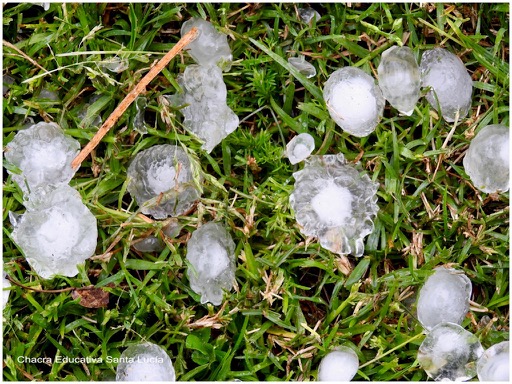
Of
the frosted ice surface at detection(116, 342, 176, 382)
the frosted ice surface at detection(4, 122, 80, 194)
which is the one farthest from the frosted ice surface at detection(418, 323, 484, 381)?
the frosted ice surface at detection(4, 122, 80, 194)

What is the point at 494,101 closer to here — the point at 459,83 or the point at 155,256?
the point at 459,83

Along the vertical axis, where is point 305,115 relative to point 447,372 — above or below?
above

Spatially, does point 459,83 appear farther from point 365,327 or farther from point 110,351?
point 110,351

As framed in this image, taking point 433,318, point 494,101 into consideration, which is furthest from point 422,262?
point 494,101

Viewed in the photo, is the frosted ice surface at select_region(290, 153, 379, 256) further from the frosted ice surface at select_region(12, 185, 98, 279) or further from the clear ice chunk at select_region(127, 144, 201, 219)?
the frosted ice surface at select_region(12, 185, 98, 279)

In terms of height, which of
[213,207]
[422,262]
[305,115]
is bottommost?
[422,262]

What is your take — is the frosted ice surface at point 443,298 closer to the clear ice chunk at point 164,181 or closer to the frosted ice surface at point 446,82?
the frosted ice surface at point 446,82
